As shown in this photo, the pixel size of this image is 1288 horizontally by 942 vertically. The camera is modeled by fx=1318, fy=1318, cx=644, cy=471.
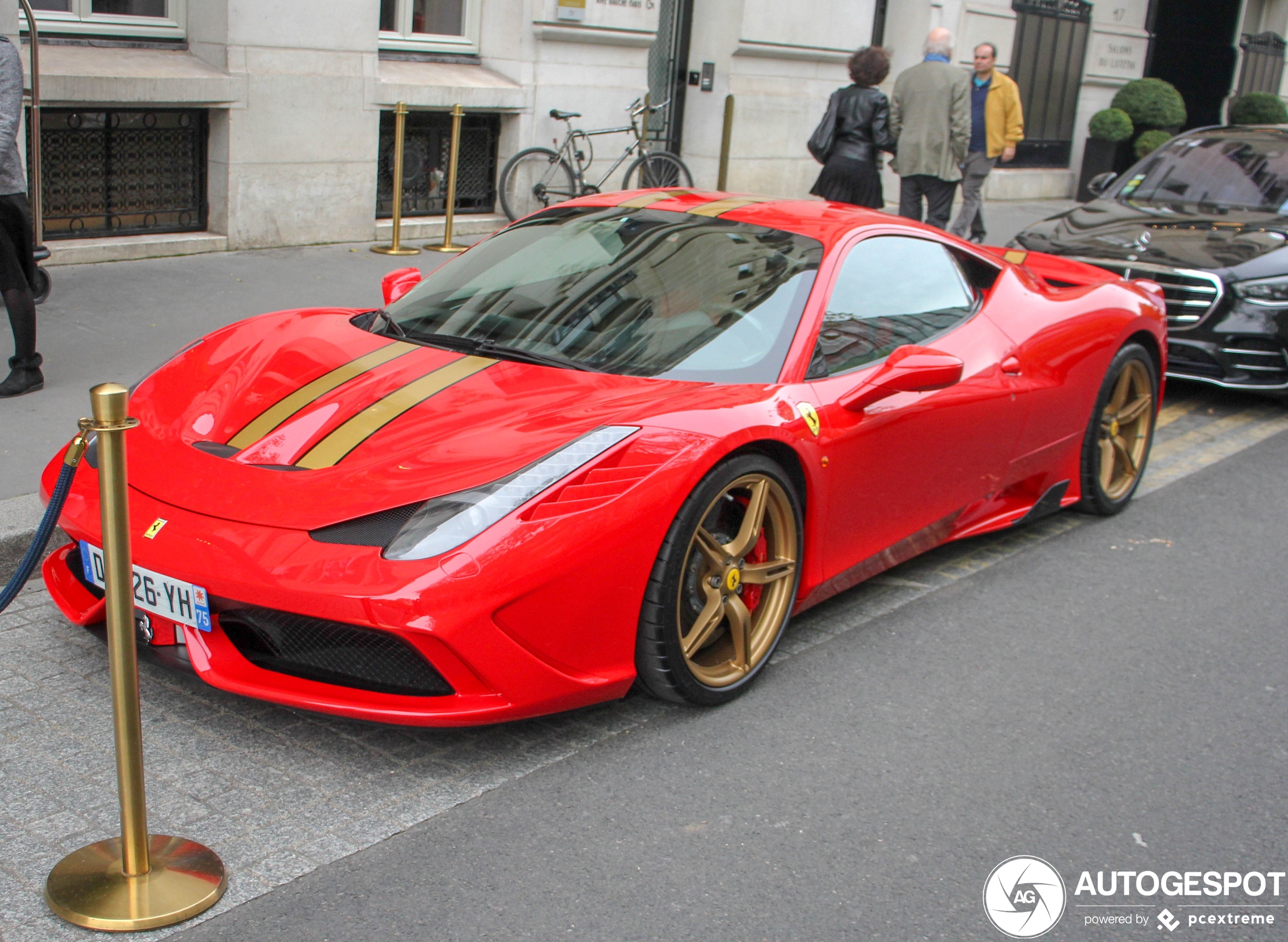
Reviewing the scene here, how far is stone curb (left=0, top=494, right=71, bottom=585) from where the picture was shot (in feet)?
14.3

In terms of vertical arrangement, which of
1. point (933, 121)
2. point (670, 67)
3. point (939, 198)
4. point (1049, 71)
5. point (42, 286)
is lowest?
point (42, 286)

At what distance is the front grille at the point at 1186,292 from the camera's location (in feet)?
25.4

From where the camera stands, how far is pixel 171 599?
3141 mm

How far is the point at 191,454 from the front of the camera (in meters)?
3.51

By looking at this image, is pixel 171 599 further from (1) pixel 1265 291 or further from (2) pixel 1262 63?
(2) pixel 1262 63

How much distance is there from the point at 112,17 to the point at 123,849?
26.4 feet

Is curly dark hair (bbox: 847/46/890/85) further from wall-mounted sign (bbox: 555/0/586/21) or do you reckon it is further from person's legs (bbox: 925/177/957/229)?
wall-mounted sign (bbox: 555/0/586/21)

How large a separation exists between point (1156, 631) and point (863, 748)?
1.55 m

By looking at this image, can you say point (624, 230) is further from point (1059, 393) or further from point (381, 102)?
point (381, 102)

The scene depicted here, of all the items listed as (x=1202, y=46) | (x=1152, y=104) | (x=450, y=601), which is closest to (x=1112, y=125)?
(x=1152, y=104)

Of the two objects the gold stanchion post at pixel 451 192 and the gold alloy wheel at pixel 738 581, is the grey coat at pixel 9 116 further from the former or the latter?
the gold stanchion post at pixel 451 192

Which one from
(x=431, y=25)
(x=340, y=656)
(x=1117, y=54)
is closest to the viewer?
(x=340, y=656)

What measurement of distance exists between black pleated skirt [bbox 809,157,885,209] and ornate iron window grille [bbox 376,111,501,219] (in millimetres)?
3411

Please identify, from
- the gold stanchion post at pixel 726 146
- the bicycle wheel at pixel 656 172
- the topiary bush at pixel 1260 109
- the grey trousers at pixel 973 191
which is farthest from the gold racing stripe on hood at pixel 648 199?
the topiary bush at pixel 1260 109
